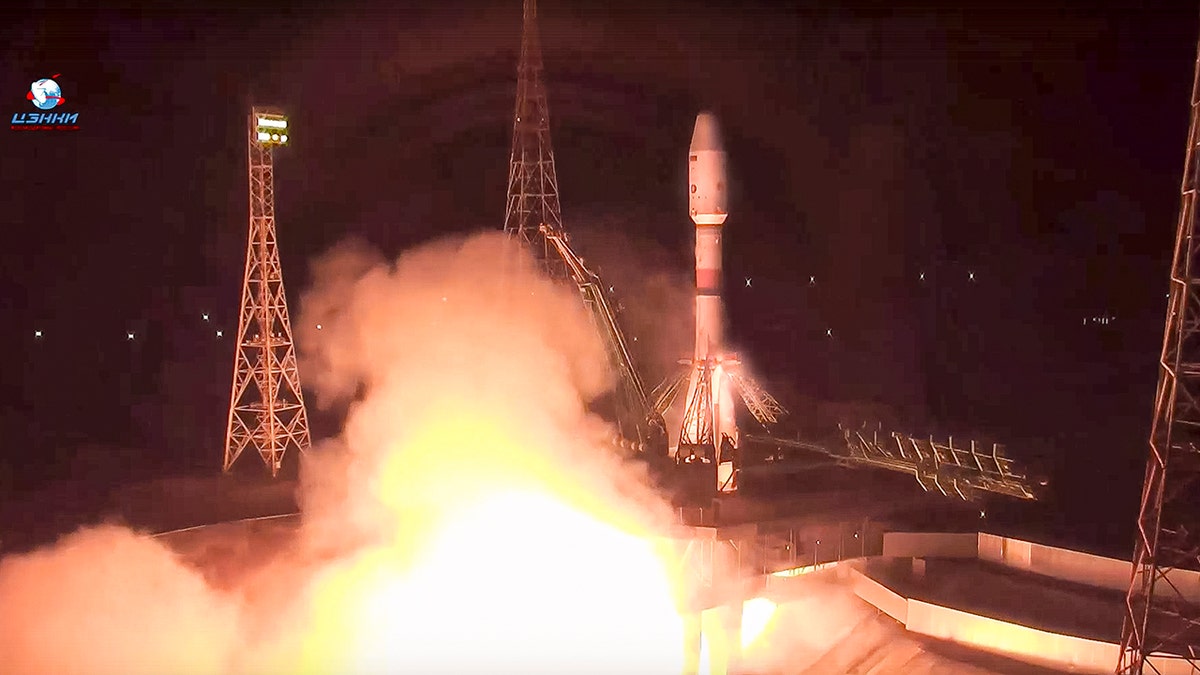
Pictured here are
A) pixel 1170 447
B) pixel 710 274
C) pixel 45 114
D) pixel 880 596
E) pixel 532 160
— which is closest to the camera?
pixel 1170 447

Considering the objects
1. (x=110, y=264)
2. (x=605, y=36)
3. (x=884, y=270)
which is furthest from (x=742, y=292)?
(x=110, y=264)

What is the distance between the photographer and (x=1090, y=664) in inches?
472

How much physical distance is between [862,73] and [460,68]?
764 cm

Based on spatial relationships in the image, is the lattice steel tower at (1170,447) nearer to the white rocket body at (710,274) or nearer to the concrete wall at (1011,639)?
the concrete wall at (1011,639)

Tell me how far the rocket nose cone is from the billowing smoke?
150 inches

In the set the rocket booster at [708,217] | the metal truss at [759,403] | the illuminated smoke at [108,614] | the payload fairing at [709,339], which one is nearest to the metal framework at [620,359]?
the payload fairing at [709,339]

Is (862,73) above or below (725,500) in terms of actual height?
above

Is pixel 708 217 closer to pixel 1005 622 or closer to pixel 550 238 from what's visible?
pixel 550 238

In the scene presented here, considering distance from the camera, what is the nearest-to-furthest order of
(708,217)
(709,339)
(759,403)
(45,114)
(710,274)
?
1. (708,217)
2. (709,339)
3. (710,274)
4. (45,114)
5. (759,403)

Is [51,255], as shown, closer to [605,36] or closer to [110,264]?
[110,264]

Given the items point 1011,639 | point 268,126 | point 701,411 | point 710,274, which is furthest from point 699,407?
point 268,126

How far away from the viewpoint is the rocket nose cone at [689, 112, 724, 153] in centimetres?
1609

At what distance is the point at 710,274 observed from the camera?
16.6 meters

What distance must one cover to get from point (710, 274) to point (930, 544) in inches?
Answer: 218
